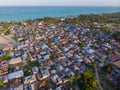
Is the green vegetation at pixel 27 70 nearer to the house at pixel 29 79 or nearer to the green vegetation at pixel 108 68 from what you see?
the house at pixel 29 79

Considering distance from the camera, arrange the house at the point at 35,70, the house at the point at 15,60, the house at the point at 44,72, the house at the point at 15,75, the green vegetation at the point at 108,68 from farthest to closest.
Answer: the house at the point at 15,60, the house at the point at 35,70, the green vegetation at the point at 108,68, the house at the point at 44,72, the house at the point at 15,75

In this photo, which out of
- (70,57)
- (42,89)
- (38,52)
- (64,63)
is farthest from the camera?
(38,52)

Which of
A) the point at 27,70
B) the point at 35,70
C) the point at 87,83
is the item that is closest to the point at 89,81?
the point at 87,83

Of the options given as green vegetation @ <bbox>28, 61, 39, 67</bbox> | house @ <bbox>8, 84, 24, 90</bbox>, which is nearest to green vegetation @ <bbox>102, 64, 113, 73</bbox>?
green vegetation @ <bbox>28, 61, 39, 67</bbox>

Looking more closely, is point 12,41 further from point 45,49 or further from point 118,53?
point 118,53

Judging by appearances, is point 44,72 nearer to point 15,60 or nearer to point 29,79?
point 29,79

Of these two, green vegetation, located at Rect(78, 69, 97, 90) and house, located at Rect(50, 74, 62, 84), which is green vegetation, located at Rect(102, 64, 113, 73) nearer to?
green vegetation, located at Rect(78, 69, 97, 90)

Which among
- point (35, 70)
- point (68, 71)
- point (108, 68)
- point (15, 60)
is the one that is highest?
point (108, 68)

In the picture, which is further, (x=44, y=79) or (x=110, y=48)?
(x=110, y=48)

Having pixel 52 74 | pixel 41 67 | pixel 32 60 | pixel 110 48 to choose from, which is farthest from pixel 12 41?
pixel 110 48

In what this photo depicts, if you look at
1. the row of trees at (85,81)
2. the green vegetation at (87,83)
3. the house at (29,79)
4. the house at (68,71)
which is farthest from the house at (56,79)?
the green vegetation at (87,83)

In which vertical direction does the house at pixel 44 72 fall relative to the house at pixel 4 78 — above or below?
above
